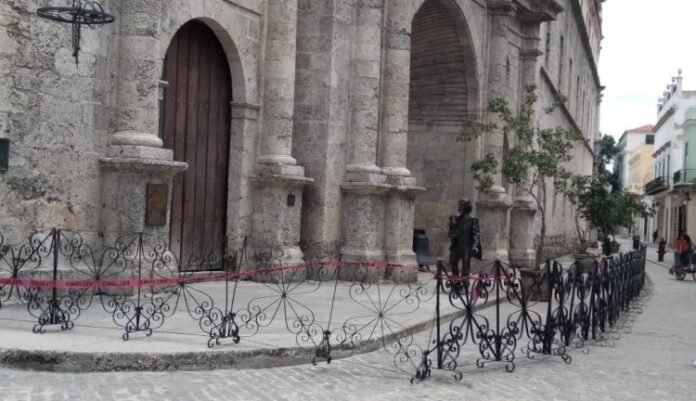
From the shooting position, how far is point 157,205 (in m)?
9.86

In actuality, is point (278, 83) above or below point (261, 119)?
above

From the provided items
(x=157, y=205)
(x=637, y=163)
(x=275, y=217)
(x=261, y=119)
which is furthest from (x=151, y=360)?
(x=637, y=163)

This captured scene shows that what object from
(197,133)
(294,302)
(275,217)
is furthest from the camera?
(275,217)

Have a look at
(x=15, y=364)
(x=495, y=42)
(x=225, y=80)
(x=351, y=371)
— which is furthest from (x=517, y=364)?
(x=495, y=42)

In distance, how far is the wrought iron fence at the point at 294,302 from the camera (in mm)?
7453

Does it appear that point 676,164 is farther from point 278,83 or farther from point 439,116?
point 278,83

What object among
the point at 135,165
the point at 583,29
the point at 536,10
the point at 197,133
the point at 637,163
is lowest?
the point at 135,165

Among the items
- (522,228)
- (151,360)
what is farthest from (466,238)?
(522,228)

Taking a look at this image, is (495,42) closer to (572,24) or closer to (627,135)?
(572,24)

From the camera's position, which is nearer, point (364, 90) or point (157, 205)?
point (157, 205)

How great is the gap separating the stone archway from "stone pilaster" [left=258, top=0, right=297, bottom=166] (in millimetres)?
5970

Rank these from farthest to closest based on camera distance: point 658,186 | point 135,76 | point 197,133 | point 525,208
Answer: point 658,186 → point 525,208 → point 197,133 → point 135,76

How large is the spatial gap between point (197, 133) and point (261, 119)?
1126 millimetres

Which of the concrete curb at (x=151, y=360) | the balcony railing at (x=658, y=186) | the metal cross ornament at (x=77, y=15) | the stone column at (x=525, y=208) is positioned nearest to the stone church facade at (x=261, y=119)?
the metal cross ornament at (x=77, y=15)
